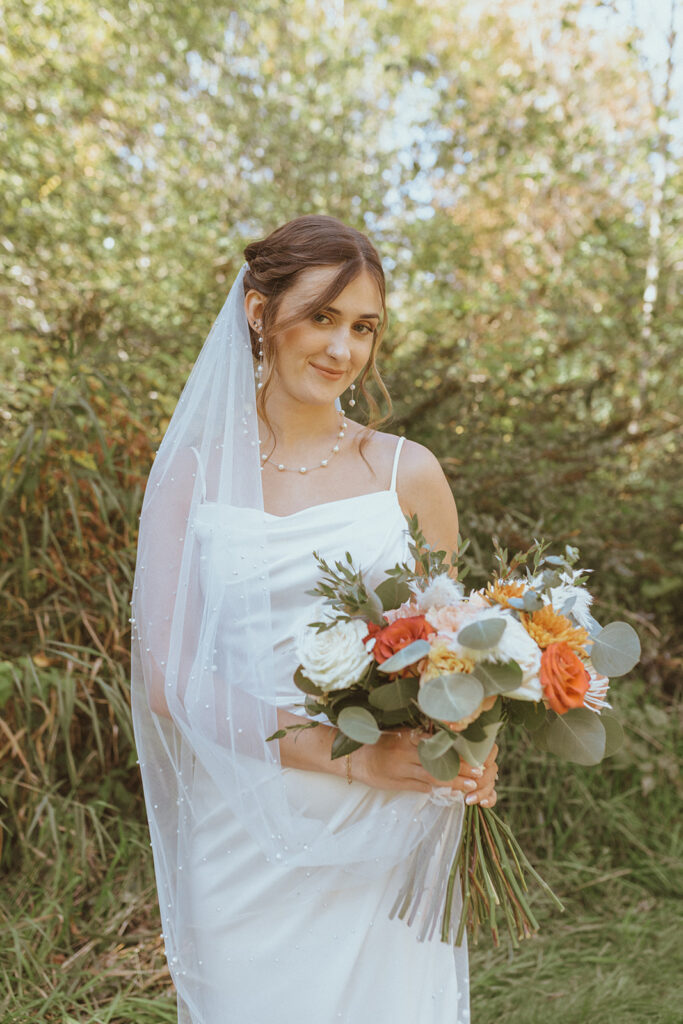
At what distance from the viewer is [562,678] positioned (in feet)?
4.89

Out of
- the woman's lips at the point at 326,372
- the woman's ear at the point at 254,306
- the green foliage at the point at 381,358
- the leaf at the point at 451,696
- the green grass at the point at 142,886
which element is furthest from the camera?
the green foliage at the point at 381,358

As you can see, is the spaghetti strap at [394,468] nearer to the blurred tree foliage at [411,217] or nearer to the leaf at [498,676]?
the leaf at [498,676]

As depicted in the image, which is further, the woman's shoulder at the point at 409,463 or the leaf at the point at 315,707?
the woman's shoulder at the point at 409,463

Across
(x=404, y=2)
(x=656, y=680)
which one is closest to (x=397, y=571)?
(x=656, y=680)

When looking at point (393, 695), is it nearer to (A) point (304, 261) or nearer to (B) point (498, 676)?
(B) point (498, 676)

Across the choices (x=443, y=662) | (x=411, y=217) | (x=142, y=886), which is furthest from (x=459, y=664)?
(x=411, y=217)

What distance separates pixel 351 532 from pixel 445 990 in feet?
3.44

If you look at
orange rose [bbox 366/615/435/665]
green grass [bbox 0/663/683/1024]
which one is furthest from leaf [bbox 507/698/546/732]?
green grass [bbox 0/663/683/1024]

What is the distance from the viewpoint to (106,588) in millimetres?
3779

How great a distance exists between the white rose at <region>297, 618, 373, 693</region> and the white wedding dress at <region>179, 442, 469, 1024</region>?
0.23m

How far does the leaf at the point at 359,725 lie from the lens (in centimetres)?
151

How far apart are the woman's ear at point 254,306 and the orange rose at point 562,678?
1152mm

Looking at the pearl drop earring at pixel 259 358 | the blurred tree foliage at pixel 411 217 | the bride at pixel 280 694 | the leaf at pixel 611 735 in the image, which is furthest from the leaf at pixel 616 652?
the blurred tree foliage at pixel 411 217

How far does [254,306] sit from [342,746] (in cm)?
115
